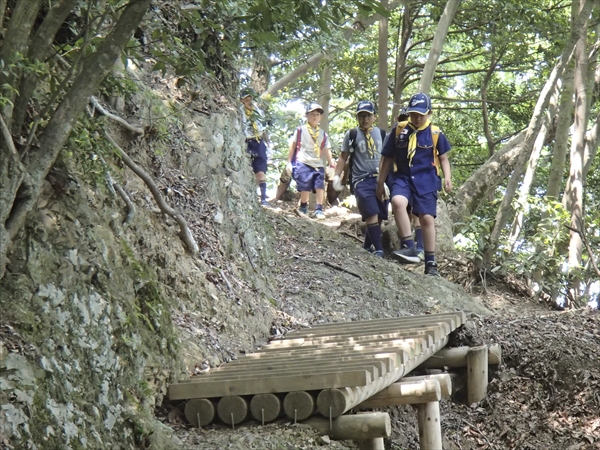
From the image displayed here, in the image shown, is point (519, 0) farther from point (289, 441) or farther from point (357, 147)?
point (289, 441)

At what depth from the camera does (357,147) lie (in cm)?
1046

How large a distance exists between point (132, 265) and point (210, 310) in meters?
1.14

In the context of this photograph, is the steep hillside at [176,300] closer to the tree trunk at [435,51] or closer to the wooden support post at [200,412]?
the wooden support post at [200,412]

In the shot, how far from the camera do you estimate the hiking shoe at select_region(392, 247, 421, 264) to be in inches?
406

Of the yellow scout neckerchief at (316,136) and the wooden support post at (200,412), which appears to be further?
the yellow scout neckerchief at (316,136)

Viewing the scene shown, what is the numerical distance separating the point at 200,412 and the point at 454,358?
368 cm

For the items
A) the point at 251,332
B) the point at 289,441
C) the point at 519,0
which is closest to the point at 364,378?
the point at 289,441

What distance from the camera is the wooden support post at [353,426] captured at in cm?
457

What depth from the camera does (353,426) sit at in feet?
15.0

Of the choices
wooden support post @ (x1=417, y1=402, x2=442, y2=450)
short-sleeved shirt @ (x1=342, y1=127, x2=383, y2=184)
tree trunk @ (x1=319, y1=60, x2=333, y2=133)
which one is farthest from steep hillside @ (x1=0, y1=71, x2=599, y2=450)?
tree trunk @ (x1=319, y1=60, x2=333, y2=133)

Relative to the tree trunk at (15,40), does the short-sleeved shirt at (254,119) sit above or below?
above

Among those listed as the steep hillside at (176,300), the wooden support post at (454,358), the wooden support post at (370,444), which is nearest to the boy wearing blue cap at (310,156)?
the steep hillside at (176,300)

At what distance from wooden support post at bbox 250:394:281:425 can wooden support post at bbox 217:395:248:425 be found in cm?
6

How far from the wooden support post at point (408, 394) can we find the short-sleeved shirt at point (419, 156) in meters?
4.29
